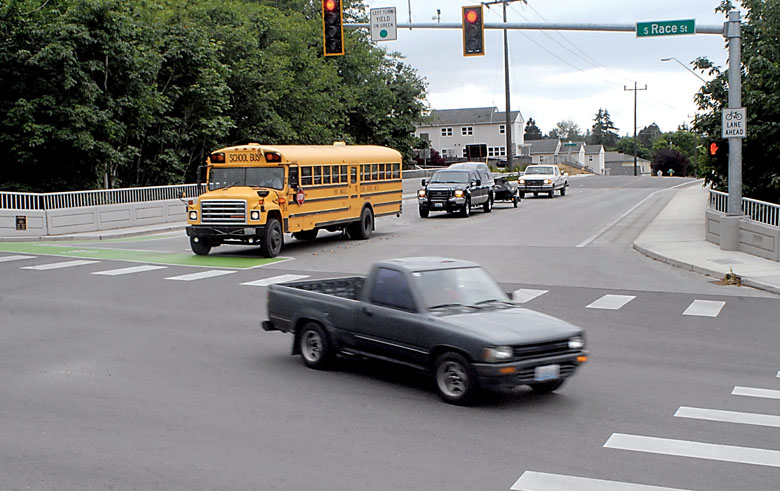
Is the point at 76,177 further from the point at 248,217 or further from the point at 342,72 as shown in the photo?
the point at 342,72

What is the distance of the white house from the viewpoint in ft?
376

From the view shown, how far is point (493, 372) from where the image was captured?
8289 millimetres

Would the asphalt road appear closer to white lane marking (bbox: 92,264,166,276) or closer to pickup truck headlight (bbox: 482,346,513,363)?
pickup truck headlight (bbox: 482,346,513,363)

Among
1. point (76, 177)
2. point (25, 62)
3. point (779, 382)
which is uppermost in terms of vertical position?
point (25, 62)

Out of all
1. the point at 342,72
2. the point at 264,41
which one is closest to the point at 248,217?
the point at 264,41

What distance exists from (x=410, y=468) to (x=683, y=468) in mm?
2148

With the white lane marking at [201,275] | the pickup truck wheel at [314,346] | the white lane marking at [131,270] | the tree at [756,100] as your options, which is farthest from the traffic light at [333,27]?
the pickup truck wheel at [314,346]

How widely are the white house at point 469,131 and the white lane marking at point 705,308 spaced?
97640 mm

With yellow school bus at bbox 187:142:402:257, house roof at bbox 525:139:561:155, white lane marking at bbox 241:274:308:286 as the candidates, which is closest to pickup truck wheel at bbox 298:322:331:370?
white lane marking at bbox 241:274:308:286

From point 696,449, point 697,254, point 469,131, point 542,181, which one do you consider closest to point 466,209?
point 697,254

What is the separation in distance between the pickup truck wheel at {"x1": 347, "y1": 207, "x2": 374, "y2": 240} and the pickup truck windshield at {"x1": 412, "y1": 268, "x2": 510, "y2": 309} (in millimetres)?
17971

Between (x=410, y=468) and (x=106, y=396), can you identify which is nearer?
(x=410, y=468)

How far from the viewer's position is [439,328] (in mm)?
8773

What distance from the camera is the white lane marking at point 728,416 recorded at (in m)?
8.09
